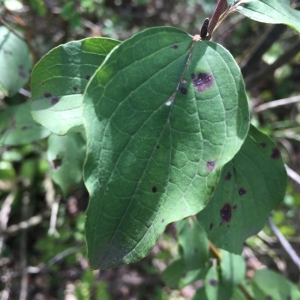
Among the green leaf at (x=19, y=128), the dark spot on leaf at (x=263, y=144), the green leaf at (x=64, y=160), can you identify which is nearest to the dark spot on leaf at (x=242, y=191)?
the dark spot on leaf at (x=263, y=144)

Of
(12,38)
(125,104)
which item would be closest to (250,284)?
(125,104)

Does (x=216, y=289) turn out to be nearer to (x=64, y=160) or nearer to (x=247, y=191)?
(x=247, y=191)

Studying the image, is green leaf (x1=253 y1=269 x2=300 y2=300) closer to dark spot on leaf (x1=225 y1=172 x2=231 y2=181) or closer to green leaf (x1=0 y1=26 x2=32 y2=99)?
dark spot on leaf (x1=225 y1=172 x2=231 y2=181)

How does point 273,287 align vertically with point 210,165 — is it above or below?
below

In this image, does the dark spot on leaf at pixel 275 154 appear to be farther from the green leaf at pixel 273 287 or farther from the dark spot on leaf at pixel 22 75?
the dark spot on leaf at pixel 22 75

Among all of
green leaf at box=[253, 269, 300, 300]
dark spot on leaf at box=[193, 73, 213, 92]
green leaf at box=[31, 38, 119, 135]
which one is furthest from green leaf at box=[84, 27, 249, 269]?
green leaf at box=[253, 269, 300, 300]

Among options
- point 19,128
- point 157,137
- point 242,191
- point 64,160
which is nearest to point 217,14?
point 157,137
